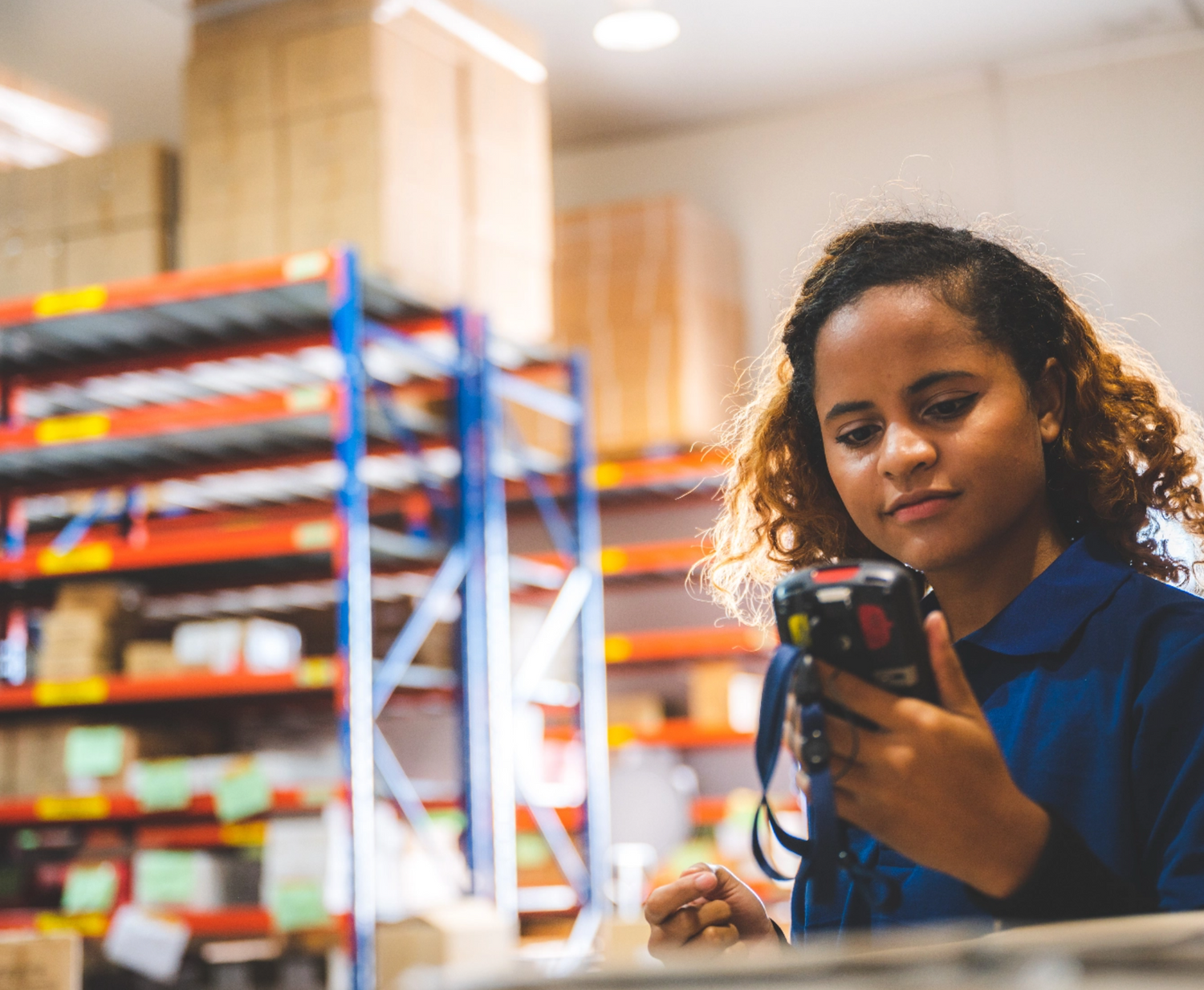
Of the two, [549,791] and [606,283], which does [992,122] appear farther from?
[549,791]

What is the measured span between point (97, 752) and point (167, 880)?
0.46m

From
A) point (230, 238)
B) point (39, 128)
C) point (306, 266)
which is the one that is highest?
point (39, 128)

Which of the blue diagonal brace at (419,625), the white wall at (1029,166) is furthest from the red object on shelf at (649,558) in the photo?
the blue diagonal brace at (419,625)

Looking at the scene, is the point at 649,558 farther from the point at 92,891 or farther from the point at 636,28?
the point at 92,891

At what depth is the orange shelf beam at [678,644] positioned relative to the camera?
238 inches

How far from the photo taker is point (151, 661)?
441cm

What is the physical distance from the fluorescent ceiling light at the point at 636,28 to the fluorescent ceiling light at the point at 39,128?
92.1 inches

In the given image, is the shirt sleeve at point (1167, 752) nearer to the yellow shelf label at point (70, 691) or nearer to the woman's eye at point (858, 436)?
the woman's eye at point (858, 436)

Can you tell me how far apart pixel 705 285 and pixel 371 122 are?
2.39m

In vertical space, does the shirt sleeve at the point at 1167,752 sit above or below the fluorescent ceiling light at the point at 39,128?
below

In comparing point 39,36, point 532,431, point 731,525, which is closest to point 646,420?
point 532,431

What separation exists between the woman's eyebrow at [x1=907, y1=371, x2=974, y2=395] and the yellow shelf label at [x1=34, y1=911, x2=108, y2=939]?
401 centimetres

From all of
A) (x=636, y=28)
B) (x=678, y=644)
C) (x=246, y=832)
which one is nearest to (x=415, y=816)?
(x=246, y=832)

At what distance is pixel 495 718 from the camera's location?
4516mm
